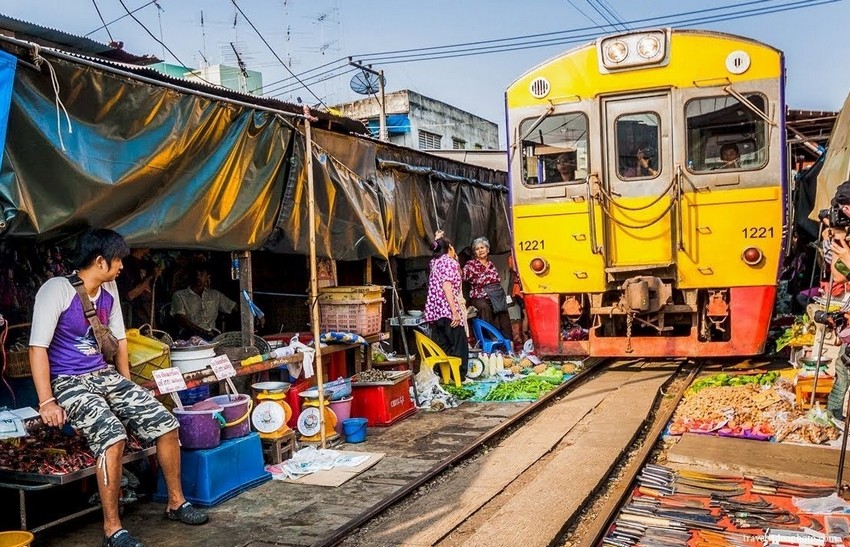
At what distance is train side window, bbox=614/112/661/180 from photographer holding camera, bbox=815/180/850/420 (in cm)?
282

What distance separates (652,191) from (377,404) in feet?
13.5

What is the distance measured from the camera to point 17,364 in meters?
5.30

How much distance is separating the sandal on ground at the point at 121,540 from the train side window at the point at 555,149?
637 centimetres

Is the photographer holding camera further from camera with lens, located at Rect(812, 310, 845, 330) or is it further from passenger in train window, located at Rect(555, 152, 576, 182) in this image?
passenger in train window, located at Rect(555, 152, 576, 182)

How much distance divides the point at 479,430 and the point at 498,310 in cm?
424

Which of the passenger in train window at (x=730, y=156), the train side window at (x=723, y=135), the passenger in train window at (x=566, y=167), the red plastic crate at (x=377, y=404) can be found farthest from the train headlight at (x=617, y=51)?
the red plastic crate at (x=377, y=404)

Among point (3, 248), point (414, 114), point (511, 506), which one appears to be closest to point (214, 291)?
point (3, 248)

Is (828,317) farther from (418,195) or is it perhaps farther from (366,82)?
(366,82)

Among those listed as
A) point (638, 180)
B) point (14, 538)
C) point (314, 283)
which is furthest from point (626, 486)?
point (638, 180)

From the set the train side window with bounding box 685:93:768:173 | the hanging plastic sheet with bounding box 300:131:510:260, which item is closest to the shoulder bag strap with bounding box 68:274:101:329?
the hanging plastic sheet with bounding box 300:131:510:260

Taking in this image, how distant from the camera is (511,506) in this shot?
4918 mm

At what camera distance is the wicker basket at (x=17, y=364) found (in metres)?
5.25

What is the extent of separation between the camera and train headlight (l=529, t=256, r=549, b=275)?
29.6ft

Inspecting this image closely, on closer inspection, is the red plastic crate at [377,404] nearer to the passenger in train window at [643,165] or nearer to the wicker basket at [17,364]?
the wicker basket at [17,364]
